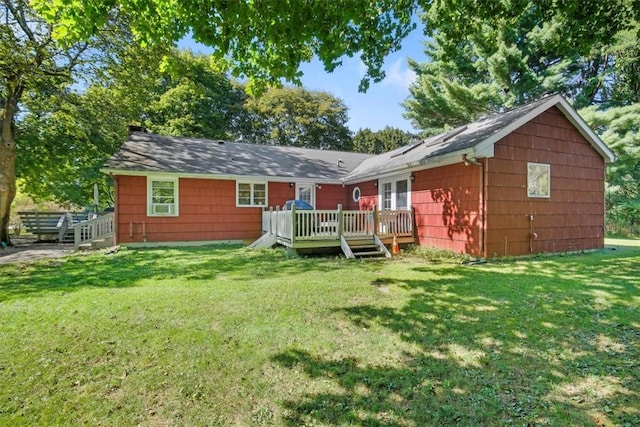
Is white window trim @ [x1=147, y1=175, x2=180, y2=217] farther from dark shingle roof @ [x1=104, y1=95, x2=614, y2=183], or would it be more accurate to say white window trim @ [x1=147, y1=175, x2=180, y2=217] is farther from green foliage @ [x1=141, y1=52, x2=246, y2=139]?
green foliage @ [x1=141, y1=52, x2=246, y2=139]

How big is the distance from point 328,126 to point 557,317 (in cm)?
2774

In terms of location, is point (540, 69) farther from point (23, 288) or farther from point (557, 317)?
point (23, 288)

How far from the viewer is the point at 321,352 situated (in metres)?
3.24

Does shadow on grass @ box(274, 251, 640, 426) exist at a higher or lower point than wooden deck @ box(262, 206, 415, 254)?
lower

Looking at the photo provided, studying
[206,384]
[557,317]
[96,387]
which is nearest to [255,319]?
[206,384]

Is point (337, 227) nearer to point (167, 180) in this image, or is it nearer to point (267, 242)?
point (267, 242)

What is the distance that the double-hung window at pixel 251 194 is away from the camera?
12914mm

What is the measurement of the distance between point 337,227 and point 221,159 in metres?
6.98

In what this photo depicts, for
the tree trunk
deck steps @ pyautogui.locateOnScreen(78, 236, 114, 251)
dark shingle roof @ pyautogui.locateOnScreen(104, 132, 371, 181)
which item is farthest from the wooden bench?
dark shingle roof @ pyautogui.locateOnScreen(104, 132, 371, 181)

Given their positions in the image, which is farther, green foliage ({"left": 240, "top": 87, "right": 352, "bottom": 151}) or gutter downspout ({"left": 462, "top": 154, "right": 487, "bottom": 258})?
green foliage ({"left": 240, "top": 87, "right": 352, "bottom": 151})

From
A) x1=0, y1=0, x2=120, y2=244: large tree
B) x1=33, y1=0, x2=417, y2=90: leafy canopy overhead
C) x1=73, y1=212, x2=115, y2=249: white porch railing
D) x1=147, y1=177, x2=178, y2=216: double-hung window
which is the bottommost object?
x1=73, y1=212, x2=115, y2=249: white porch railing

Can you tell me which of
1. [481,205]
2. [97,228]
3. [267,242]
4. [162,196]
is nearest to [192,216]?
[162,196]

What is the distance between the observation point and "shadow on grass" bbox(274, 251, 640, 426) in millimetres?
2342

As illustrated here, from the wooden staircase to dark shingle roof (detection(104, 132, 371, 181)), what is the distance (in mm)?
5076
